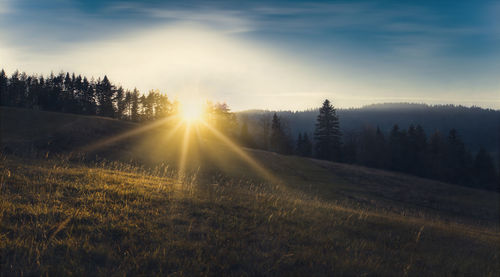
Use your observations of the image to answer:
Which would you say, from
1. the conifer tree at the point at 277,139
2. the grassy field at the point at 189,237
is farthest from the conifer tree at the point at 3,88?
the grassy field at the point at 189,237

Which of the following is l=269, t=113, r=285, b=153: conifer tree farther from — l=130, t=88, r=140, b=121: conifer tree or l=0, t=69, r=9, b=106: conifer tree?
l=0, t=69, r=9, b=106: conifer tree

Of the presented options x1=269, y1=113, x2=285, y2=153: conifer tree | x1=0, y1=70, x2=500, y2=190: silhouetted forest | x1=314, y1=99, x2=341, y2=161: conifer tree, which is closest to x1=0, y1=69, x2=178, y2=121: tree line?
x1=0, y1=70, x2=500, y2=190: silhouetted forest

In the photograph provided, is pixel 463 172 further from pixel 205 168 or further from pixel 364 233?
pixel 364 233

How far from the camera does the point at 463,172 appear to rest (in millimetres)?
62750

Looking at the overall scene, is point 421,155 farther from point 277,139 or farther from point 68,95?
point 68,95

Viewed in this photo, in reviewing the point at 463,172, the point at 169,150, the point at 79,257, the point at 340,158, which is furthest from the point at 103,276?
the point at 463,172

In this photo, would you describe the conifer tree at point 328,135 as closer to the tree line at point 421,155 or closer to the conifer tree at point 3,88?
the tree line at point 421,155

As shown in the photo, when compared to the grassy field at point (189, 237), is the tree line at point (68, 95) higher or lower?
higher

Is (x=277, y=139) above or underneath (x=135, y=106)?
underneath

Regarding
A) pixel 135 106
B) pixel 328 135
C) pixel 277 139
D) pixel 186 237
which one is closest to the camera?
pixel 186 237

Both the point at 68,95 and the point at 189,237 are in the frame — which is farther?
the point at 68,95

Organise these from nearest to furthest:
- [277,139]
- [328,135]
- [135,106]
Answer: [328,135]
[277,139]
[135,106]

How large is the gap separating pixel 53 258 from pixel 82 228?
0.84 metres

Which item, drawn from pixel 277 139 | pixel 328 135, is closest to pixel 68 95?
pixel 277 139
